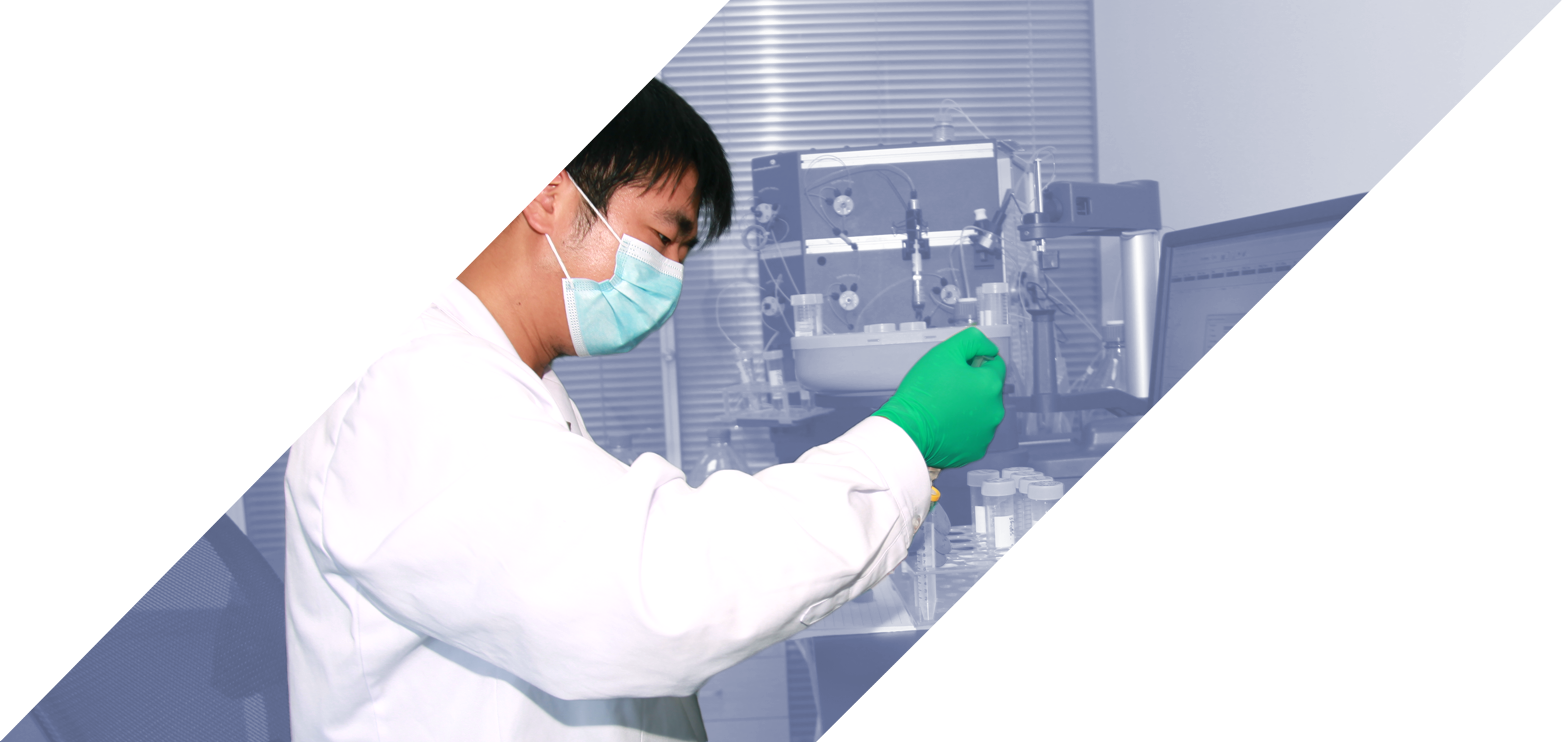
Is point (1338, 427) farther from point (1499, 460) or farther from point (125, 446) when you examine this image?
point (125, 446)

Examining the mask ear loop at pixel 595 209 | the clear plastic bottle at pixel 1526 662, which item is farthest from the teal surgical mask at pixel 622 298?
the clear plastic bottle at pixel 1526 662

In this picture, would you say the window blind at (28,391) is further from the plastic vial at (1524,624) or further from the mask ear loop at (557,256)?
the plastic vial at (1524,624)

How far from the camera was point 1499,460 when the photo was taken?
0.82m

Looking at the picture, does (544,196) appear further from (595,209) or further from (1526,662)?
(1526,662)

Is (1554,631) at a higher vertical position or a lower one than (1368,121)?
lower

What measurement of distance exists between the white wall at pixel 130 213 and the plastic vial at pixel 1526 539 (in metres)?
2.79

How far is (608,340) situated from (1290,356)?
749mm

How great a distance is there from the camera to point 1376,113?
1287mm

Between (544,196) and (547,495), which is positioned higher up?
(544,196)

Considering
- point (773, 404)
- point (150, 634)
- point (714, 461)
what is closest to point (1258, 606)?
point (150, 634)

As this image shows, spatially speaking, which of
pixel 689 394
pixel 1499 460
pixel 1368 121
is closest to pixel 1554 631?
pixel 1499 460

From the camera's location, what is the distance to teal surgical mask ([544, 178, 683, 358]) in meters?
0.83

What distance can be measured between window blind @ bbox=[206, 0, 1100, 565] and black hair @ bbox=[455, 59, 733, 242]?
1.99 m

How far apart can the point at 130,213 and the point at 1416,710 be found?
2.99 meters
